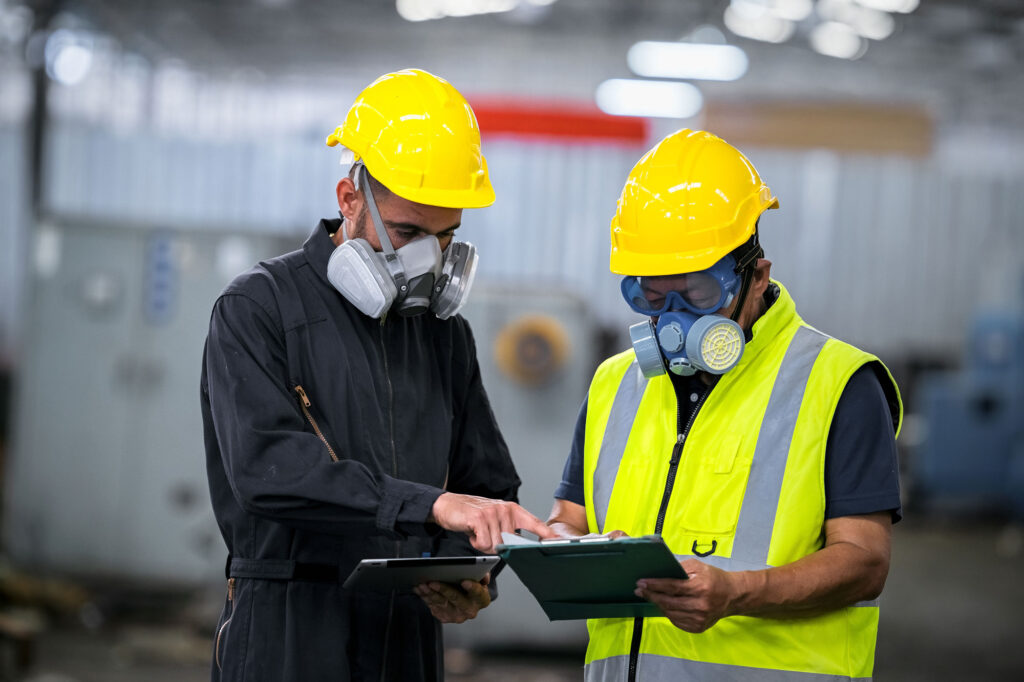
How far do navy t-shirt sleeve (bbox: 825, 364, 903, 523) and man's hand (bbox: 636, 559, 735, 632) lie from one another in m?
0.26

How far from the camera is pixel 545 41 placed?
12297 mm

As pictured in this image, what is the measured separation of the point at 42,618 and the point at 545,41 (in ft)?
27.7

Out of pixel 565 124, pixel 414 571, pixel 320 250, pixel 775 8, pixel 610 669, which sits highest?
pixel 775 8

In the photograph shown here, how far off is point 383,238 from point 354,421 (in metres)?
0.37

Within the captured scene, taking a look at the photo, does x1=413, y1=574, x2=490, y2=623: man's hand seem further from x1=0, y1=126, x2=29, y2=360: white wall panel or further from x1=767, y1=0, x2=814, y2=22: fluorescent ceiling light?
x1=767, y1=0, x2=814, y2=22: fluorescent ceiling light

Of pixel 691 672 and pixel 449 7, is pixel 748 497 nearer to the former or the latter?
pixel 691 672

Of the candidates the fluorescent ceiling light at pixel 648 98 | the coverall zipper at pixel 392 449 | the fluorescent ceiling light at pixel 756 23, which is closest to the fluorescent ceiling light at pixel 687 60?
the fluorescent ceiling light at pixel 756 23

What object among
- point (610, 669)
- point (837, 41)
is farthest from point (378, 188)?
point (837, 41)

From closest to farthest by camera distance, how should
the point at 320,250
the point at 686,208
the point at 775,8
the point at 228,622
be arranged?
the point at 686,208 → the point at 228,622 → the point at 320,250 → the point at 775,8

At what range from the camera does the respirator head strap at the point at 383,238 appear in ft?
6.79

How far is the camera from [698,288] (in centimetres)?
194

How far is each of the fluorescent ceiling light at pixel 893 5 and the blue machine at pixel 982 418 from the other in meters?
3.32

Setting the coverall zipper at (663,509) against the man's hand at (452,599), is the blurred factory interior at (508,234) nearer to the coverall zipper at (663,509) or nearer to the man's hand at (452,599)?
the man's hand at (452,599)

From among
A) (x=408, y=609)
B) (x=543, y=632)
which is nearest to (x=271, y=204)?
(x=543, y=632)
